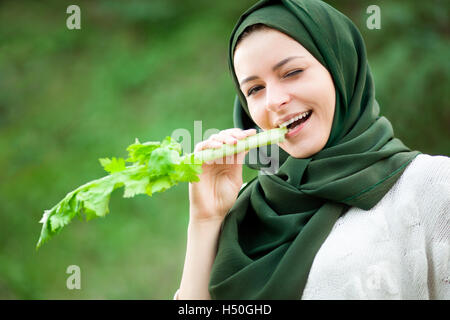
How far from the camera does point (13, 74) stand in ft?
19.0

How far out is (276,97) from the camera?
139 centimetres

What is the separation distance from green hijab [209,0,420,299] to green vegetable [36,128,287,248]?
281mm

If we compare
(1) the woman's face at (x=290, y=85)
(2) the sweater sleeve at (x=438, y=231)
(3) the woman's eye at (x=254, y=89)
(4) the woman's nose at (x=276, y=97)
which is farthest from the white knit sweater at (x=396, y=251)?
(3) the woman's eye at (x=254, y=89)

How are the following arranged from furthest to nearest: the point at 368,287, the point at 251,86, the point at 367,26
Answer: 1. the point at 367,26
2. the point at 251,86
3. the point at 368,287

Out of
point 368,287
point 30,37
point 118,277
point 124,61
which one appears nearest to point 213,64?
point 124,61

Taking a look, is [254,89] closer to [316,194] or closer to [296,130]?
[296,130]

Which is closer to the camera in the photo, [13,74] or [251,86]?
[251,86]

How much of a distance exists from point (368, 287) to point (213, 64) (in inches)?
190

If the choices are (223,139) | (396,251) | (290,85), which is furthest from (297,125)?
(396,251)

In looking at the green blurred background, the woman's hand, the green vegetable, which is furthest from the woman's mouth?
the green blurred background

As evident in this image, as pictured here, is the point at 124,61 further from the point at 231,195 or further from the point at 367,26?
the point at 231,195

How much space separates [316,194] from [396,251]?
27cm

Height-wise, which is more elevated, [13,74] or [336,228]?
[13,74]

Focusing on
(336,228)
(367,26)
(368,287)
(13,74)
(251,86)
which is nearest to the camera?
(368,287)
